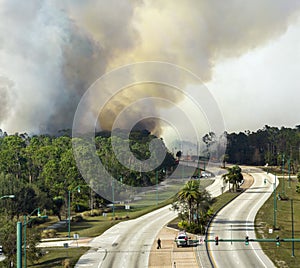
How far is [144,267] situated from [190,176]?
288 ft

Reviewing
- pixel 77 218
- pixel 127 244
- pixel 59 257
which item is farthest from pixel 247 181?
pixel 59 257

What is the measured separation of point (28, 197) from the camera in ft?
279

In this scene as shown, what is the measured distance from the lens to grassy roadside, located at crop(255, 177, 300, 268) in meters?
53.2

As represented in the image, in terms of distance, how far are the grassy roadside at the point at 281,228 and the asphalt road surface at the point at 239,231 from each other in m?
1.03

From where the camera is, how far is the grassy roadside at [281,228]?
175ft

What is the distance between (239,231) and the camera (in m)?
68.8

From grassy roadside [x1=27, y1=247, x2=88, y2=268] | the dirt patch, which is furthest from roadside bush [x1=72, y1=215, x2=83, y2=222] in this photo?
the dirt patch

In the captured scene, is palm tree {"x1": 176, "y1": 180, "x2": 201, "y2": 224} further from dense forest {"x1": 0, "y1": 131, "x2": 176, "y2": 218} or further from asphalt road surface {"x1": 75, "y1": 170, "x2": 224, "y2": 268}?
dense forest {"x1": 0, "y1": 131, "x2": 176, "y2": 218}

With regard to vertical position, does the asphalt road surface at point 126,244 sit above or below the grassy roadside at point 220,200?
below

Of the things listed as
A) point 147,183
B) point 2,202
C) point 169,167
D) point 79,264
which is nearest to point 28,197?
point 2,202

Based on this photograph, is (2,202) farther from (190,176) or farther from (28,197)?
(190,176)

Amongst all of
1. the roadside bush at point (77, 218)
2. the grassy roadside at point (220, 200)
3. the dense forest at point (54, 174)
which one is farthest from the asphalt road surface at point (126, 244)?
the dense forest at point (54, 174)

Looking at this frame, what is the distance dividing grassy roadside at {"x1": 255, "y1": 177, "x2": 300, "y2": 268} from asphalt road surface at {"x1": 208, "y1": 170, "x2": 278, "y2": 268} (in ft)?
3.37

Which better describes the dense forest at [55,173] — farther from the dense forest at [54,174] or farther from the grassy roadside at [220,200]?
the grassy roadside at [220,200]
